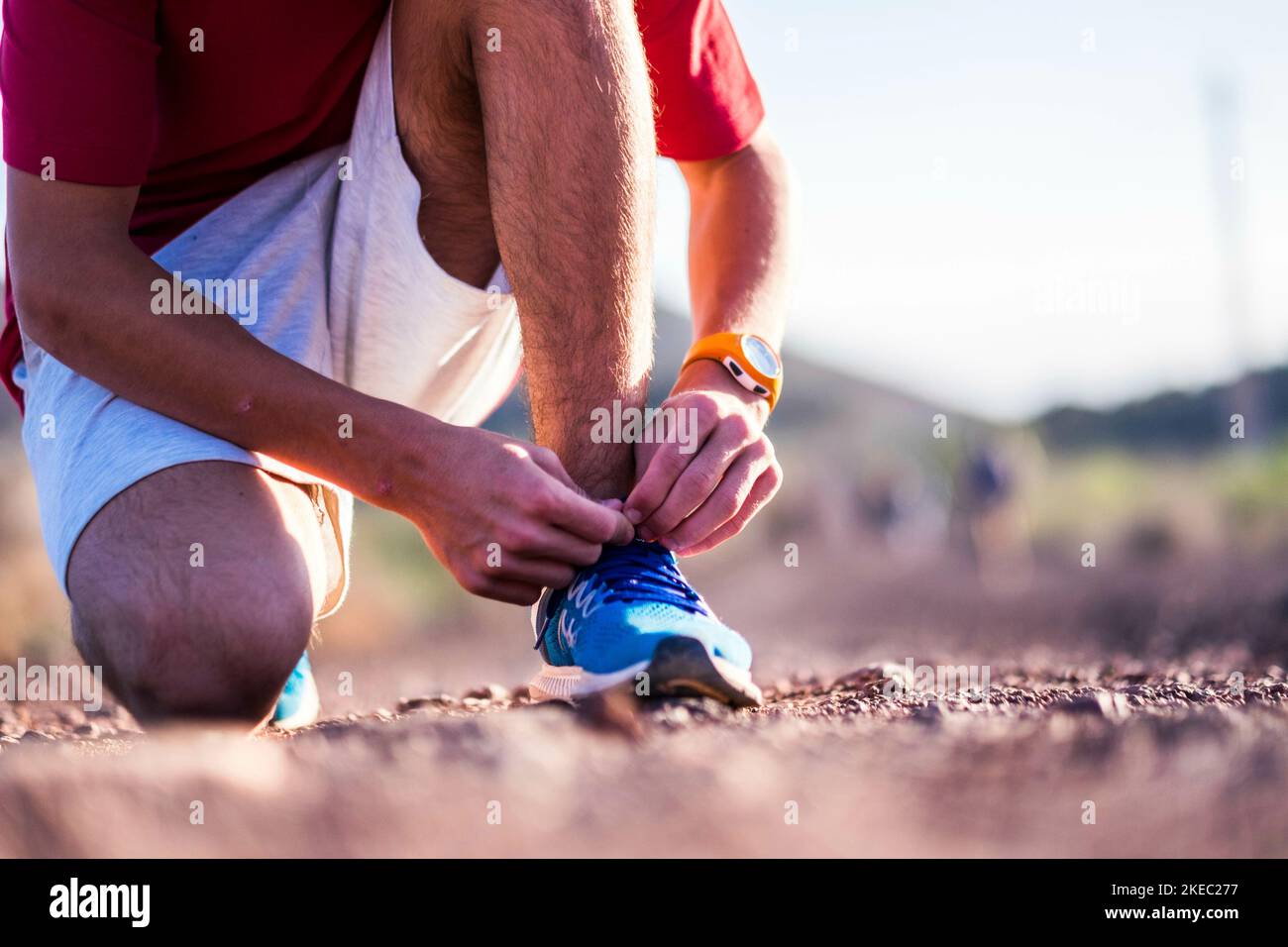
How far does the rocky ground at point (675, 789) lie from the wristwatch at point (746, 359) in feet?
2.22

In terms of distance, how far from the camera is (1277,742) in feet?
4.59

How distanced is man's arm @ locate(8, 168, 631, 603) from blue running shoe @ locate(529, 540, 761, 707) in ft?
0.17

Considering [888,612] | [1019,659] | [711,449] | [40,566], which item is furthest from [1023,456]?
[711,449]

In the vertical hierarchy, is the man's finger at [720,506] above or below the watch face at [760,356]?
below

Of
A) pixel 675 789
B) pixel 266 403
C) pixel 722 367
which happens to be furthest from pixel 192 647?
pixel 722 367

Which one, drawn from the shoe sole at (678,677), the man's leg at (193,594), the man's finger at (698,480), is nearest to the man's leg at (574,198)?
the man's finger at (698,480)

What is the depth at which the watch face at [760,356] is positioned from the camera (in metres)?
2.07

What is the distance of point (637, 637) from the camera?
1621mm

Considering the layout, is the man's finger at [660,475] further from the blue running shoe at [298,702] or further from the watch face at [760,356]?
the blue running shoe at [298,702]

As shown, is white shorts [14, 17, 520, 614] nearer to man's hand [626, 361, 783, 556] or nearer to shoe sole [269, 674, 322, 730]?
shoe sole [269, 674, 322, 730]

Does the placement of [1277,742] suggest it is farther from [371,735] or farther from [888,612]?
[888,612]

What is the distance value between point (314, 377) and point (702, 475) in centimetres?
65

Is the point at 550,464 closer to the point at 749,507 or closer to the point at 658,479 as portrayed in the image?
the point at 658,479

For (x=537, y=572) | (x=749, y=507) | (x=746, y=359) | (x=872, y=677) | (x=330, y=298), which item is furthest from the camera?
(x=872, y=677)
